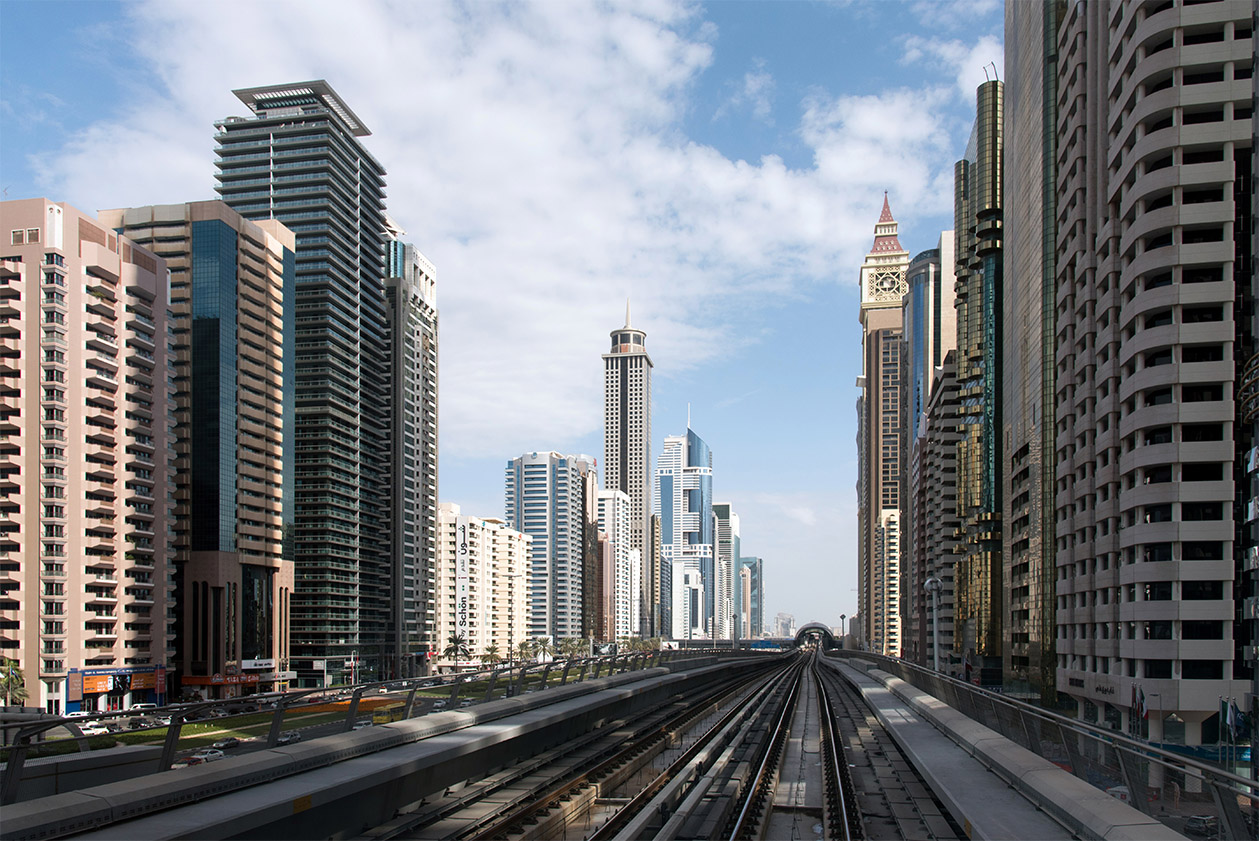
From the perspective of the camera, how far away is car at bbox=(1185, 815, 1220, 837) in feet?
33.9

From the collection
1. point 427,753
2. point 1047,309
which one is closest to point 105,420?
point 1047,309

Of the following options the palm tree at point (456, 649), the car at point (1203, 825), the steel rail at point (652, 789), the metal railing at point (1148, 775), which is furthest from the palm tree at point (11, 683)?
→ the palm tree at point (456, 649)

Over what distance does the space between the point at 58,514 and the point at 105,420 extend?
942 cm

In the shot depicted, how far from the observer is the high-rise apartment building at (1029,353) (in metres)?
72.8

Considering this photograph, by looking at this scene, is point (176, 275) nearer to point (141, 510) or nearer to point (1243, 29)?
point (141, 510)

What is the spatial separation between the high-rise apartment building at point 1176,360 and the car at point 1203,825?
43.5 meters

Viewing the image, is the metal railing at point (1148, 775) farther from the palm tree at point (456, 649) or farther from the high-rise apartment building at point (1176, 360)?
the palm tree at point (456, 649)

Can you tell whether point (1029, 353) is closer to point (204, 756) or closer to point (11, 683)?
point (204, 756)

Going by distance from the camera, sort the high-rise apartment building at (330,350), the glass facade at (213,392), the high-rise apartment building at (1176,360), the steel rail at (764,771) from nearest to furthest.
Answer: the steel rail at (764,771) → the high-rise apartment building at (1176,360) → the glass facade at (213,392) → the high-rise apartment building at (330,350)

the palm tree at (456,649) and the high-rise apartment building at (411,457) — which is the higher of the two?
the high-rise apartment building at (411,457)

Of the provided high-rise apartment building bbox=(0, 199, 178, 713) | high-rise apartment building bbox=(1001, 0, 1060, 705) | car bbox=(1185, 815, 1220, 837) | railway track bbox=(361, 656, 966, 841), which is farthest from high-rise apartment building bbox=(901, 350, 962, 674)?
car bbox=(1185, 815, 1220, 837)

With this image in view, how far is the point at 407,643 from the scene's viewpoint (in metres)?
164

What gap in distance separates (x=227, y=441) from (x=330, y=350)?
3324 cm

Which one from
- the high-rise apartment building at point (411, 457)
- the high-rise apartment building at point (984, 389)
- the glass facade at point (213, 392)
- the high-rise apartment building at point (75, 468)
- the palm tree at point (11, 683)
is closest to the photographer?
the palm tree at point (11, 683)
